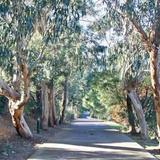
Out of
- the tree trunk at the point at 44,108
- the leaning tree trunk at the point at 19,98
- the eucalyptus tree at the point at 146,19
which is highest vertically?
the eucalyptus tree at the point at 146,19

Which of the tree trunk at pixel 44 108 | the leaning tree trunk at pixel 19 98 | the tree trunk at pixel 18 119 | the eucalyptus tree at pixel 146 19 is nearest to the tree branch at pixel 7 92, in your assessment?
the leaning tree trunk at pixel 19 98

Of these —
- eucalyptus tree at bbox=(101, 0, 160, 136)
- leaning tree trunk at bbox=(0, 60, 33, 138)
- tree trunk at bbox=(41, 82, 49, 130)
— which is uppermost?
eucalyptus tree at bbox=(101, 0, 160, 136)

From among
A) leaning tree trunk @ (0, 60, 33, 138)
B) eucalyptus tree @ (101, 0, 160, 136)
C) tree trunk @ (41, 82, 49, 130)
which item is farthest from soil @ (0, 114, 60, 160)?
tree trunk @ (41, 82, 49, 130)

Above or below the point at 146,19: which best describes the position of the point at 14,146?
below

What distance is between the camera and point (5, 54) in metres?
18.6

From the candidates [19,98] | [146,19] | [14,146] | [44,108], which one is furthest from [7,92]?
[44,108]

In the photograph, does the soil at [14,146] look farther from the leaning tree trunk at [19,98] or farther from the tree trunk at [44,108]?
the tree trunk at [44,108]

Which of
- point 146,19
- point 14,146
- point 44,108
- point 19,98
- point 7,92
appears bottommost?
point 44,108

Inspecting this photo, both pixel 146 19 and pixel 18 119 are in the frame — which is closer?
pixel 146 19

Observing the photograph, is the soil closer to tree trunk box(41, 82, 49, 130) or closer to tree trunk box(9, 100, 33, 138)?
tree trunk box(9, 100, 33, 138)

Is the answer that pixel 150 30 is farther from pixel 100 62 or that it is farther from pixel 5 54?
pixel 100 62

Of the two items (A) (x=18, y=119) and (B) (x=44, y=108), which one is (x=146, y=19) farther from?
(B) (x=44, y=108)

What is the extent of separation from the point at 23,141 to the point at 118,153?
6.14 m

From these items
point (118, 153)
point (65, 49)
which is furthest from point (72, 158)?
point (65, 49)
